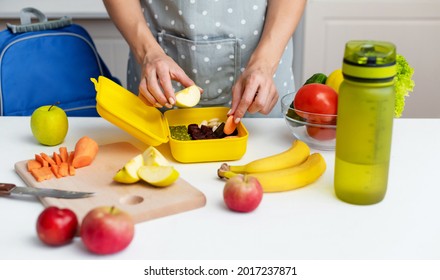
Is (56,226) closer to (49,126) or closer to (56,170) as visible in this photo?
(56,170)

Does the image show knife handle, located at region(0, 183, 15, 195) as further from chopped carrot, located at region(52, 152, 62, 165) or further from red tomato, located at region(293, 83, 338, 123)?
red tomato, located at region(293, 83, 338, 123)

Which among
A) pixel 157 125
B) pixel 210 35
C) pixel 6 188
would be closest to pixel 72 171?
pixel 6 188

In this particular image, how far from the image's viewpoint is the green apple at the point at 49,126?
1.44 metres

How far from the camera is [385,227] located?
110 centimetres

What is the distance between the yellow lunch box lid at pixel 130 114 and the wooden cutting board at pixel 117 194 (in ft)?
0.28

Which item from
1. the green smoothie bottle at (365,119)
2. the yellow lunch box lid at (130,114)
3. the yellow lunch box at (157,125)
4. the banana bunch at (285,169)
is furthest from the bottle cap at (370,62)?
the yellow lunch box lid at (130,114)

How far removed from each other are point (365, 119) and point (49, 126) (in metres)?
0.70

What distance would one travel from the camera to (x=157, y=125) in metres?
1.44

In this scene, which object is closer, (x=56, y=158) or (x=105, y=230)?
(x=105, y=230)

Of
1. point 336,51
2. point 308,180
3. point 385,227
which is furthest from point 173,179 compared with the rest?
point 336,51

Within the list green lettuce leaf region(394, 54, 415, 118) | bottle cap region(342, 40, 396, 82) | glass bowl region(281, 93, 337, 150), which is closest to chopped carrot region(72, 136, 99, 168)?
glass bowl region(281, 93, 337, 150)

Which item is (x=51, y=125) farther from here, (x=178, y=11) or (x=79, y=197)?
(x=178, y=11)

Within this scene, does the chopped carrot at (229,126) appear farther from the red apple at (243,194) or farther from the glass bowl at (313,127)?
the red apple at (243,194)

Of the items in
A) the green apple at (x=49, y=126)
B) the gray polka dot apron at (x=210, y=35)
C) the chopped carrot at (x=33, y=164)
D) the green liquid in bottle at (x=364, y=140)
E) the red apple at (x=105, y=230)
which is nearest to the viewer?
the red apple at (x=105, y=230)
